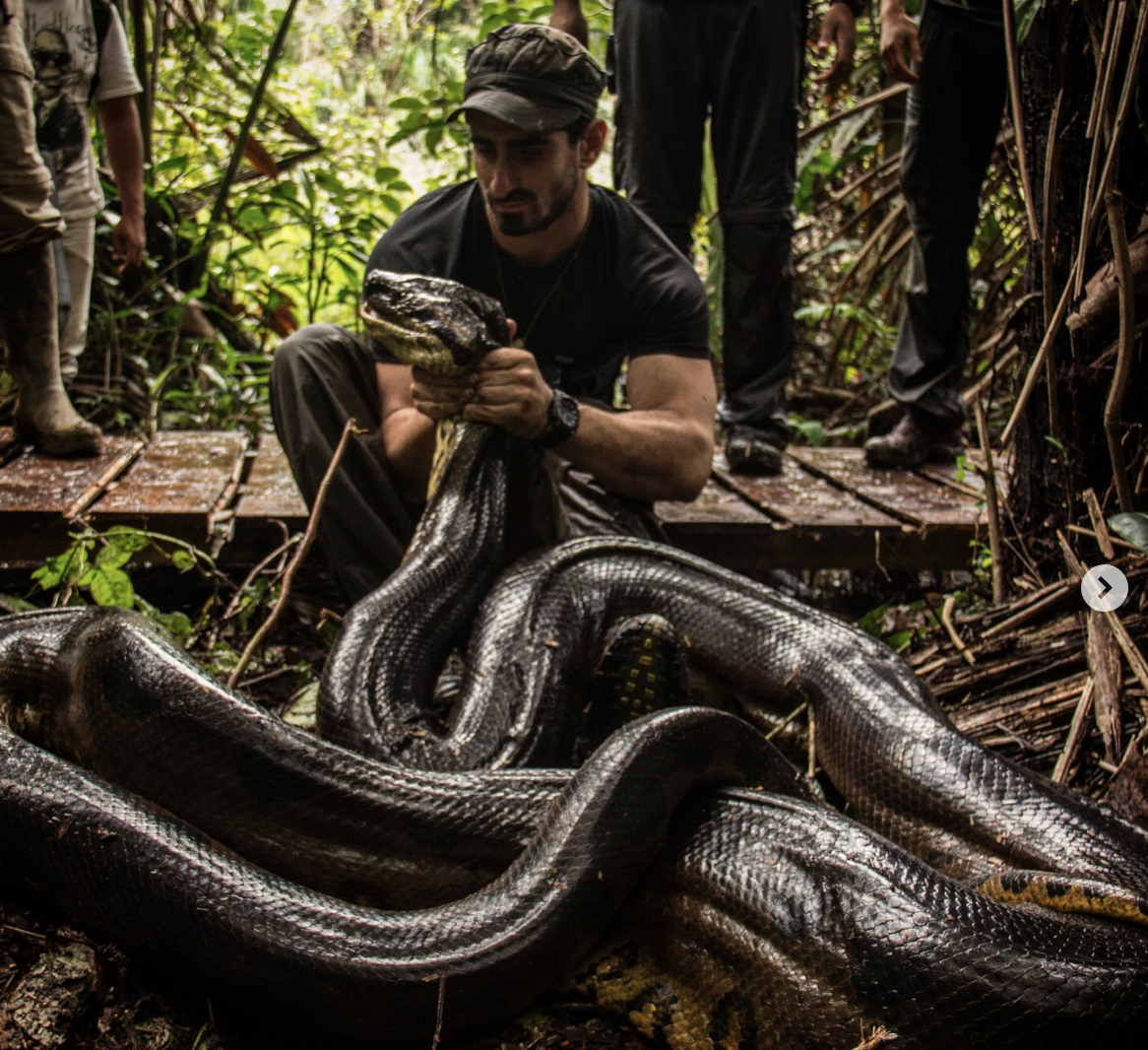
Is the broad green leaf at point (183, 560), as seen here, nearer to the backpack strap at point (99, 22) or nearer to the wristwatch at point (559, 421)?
the wristwatch at point (559, 421)

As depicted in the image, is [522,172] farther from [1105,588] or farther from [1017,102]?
[1105,588]

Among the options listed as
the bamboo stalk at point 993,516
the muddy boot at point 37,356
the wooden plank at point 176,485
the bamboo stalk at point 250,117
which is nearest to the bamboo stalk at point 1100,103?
the bamboo stalk at point 993,516

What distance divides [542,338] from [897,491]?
1.85 metres

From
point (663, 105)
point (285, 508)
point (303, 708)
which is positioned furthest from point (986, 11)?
point (303, 708)

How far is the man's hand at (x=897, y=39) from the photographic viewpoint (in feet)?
13.3

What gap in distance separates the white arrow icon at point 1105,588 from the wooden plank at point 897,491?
89cm

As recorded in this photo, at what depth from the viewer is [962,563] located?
4.16 metres

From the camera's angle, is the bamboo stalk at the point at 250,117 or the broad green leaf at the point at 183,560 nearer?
the broad green leaf at the point at 183,560

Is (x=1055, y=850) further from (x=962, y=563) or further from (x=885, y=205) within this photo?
(x=885, y=205)

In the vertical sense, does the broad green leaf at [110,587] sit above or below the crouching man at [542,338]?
below

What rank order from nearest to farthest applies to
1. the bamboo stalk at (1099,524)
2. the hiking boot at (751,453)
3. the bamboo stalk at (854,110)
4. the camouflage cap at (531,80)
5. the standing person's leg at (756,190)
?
1. the bamboo stalk at (1099,524)
2. the camouflage cap at (531,80)
3. the standing person's leg at (756,190)
4. the hiking boot at (751,453)
5. the bamboo stalk at (854,110)

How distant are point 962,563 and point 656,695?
185 cm

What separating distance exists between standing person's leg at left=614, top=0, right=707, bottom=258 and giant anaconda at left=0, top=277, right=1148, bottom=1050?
2.89m

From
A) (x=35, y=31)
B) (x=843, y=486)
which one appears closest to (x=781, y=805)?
(x=843, y=486)
